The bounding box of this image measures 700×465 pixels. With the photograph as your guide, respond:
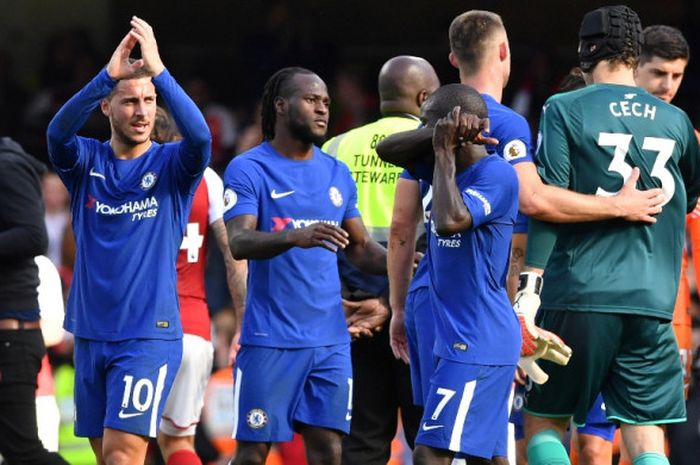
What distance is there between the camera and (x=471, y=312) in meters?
6.62

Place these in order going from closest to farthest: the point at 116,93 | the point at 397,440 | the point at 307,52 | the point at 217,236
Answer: the point at 116,93 < the point at 217,236 < the point at 397,440 < the point at 307,52

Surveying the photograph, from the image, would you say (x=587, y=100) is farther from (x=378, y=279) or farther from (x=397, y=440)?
(x=397, y=440)

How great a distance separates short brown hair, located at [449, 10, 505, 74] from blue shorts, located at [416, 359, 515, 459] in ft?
5.27

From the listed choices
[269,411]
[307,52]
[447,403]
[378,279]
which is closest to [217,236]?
[378,279]

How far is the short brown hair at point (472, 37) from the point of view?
752 cm

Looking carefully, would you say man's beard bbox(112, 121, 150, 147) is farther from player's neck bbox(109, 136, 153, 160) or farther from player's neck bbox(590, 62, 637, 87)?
player's neck bbox(590, 62, 637, 87)

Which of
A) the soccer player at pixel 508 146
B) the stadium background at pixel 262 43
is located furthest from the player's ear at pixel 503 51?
the stadium background at pixel 262 43

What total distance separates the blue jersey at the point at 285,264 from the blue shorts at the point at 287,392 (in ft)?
0.21

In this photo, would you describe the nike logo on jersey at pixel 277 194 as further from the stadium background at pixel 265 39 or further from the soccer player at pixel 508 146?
the stadium background at pixel 265 39

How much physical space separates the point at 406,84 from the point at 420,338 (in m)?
1.90

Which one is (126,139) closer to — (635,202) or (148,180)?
(148,180)

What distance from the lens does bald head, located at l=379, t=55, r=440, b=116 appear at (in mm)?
8430

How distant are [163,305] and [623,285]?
2.11 metres

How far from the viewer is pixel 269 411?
7348 millimetres
